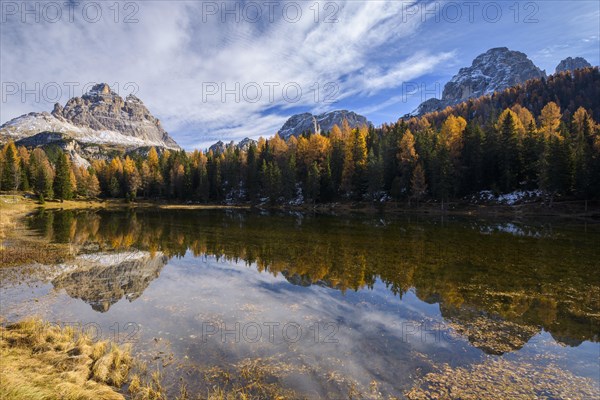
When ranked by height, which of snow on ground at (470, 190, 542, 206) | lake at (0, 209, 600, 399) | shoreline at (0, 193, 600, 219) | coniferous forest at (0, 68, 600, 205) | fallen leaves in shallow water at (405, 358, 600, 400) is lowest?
fallen leaves in shallow water at (405, 358, 600, 400)

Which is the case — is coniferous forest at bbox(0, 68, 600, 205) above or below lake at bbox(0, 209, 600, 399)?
above

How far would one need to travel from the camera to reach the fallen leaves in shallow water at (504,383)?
10344mm

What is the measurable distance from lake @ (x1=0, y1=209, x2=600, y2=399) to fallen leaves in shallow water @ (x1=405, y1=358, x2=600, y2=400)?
0.24 ft

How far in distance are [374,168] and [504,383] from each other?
80.3 meters

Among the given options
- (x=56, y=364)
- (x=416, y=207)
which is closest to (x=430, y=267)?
(x=56, y=364)

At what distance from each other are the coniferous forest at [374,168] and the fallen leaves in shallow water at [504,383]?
69681 millimetres

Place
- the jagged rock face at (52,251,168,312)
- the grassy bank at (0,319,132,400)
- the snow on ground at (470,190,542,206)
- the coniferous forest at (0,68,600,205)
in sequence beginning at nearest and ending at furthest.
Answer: the grassy bank at (0,319,132,400) → the jagged rock face at (52,251,168,312) → the coniferous forest at (0,68,600,205) → the snow on ground at (470,190,542,206)

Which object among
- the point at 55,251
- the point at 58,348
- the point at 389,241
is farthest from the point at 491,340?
the point at 55,251

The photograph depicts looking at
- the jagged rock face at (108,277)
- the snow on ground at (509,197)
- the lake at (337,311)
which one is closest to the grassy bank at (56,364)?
the lake at (337,311)

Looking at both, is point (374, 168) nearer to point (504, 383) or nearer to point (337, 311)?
point (337, 311)

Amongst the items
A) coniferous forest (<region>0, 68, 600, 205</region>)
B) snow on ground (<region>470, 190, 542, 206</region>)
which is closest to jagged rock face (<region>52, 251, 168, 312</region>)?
coniferous forest (<region>0, 68, 600, 205</region>)

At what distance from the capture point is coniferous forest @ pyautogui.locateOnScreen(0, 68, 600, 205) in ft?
241

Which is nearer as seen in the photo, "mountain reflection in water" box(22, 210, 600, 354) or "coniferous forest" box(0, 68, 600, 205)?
"mountain reflection in water" box(22, 210, 600, 354)

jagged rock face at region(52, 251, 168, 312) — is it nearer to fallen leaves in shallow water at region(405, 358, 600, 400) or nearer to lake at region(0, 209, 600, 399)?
lake at region(0, 209, 600, 399)
